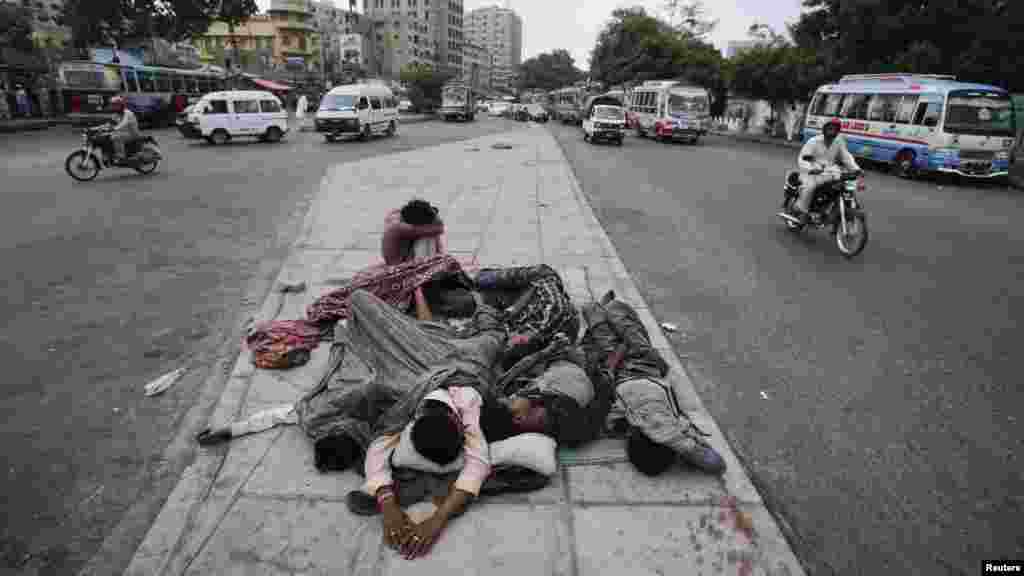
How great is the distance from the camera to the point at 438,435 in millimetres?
2307

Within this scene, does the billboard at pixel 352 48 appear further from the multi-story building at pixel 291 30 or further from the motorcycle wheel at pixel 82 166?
the motorcycle wheel at pixel 82 166

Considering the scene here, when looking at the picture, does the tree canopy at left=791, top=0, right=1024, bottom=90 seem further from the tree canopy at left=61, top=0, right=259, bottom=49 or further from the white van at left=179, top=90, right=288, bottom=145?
the tree canopy at left=61, top=0, right=259, bottom=49

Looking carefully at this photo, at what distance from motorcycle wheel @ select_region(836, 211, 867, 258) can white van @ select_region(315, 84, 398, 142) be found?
17168 millimetres

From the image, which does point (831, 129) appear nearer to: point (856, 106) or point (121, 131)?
point (856, 106)

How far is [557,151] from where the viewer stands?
59.0 ft

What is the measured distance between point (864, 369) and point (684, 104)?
21.6 m

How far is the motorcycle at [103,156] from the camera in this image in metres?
10.8

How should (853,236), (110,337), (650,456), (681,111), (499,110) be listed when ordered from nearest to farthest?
(650,456) < (110,337) < (853,236) < (681,111) < (499,110)

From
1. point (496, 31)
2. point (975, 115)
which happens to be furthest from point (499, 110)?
point (496, 31)

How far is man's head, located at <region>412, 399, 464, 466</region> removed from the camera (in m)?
2.30

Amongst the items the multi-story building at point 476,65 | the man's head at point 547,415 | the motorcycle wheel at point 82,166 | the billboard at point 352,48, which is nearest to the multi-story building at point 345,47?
the billboard at point 352,48

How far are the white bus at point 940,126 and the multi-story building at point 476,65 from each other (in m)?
99.6

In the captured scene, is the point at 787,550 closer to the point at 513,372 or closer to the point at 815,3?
the point at 513,372

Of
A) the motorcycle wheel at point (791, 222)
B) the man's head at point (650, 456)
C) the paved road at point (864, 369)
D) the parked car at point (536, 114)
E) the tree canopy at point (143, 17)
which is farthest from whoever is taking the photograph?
the parked car at point (536, 114)
